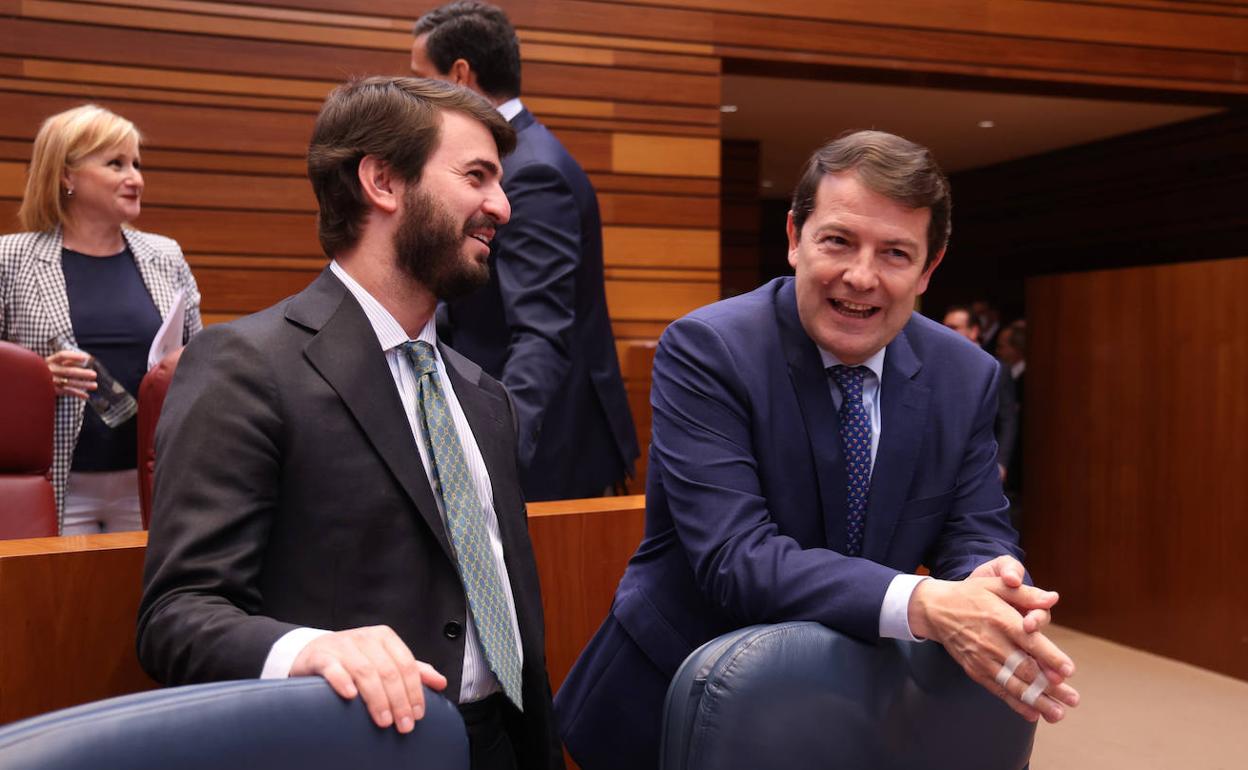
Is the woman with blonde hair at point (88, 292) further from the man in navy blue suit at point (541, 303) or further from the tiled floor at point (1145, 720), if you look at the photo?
the tiled floor at point (1145, 720)

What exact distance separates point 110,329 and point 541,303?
1.02 m

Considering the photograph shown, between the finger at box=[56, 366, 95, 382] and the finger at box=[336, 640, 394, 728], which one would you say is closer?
the finger at box=[336, 640, 394, 728]

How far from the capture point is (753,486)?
1.38 m

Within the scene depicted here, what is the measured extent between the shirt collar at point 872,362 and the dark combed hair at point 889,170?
146 millimetres

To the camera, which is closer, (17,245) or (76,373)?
(76,373)

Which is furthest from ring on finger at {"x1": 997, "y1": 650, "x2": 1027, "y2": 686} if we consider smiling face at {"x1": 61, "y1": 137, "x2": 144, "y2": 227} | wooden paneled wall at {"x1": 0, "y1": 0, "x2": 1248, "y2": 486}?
wooden paneled wall at {"x1": 0, "y1": 0, "x2": 1248, "y2": 486}

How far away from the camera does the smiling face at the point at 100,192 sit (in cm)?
254

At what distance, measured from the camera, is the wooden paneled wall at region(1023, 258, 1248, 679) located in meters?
4.53

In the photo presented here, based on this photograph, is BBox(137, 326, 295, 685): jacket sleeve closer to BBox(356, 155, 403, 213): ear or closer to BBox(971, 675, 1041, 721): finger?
BBox(356, 155, 403, 213): ear

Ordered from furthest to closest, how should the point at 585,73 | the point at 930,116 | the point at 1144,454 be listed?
the point at 930,116 → the point at 1144,454 → the point at 585,73

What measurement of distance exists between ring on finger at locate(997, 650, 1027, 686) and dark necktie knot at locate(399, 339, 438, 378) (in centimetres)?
65

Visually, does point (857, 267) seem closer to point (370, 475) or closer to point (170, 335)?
point (370, 475)

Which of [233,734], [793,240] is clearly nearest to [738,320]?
[793,240]

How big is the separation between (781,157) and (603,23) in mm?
4655
